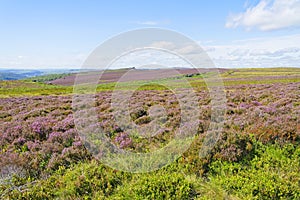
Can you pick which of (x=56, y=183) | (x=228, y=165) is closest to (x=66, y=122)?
(x=56, y=183)

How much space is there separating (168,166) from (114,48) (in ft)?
15.7

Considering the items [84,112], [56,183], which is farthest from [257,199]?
[84,112]

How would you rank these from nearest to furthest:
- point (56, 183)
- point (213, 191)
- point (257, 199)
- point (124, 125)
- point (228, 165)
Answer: point (257, 199), point (213, 191), point (56, 183), point (228, 165), point (124, 125)

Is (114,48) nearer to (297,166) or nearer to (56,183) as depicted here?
(56,183)

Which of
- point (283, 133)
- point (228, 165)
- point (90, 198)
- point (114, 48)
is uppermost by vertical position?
point (114, 48)

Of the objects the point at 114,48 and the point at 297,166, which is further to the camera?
the point at 114,48

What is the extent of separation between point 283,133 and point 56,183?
271 inches

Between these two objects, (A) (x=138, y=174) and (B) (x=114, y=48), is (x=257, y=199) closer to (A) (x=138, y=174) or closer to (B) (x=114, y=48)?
(A) (x=138, y=174)

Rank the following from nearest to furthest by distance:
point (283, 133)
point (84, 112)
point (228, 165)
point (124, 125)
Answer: point (228, 165) → point (283, 133) → point (124, 125) → point (84, 112)

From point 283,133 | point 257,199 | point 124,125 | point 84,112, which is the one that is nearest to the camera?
point 257,199

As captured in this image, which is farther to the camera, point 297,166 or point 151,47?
point 151,47

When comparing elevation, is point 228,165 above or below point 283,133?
below

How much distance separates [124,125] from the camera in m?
9.95

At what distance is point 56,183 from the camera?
219 inches
